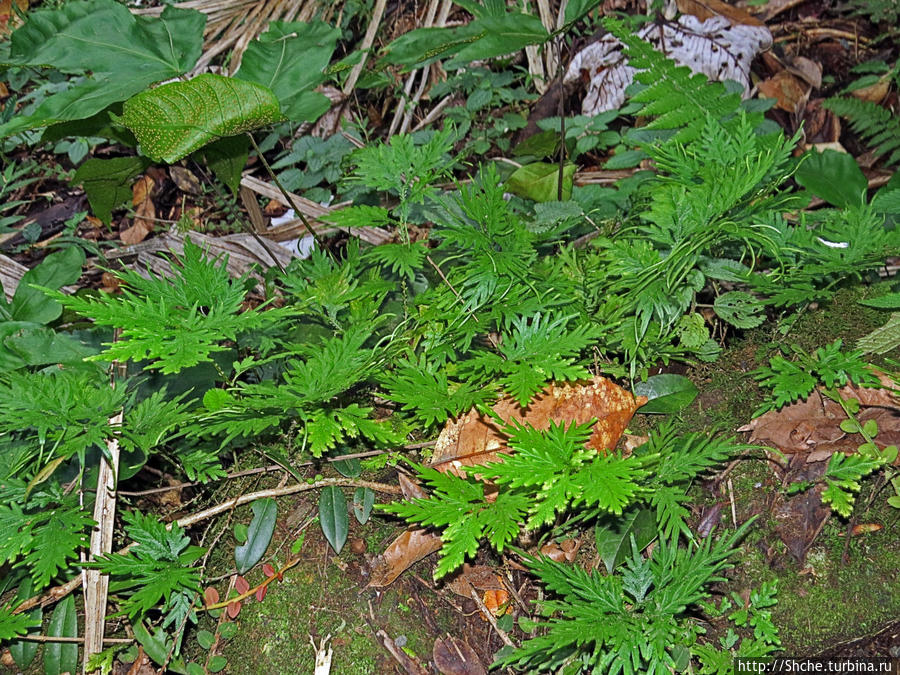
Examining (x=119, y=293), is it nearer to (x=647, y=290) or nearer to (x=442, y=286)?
(x=442, y=286)

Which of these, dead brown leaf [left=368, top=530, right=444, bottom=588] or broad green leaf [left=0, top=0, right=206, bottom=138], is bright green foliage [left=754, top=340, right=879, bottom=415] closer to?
dead brown leaf [left=368, top=530, right=444, bottom=588]

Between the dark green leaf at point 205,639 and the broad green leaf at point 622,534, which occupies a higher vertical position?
the broad green leaf at point 622,534

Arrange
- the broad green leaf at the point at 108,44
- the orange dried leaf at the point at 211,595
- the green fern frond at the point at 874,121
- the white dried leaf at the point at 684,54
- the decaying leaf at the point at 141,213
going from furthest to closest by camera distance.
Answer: the decaying leaf at the point at 141,213 → the white dried leaf at the point at 684,54 → the green fern frond at the point at 874,121 → the broad green leaf at the point at 108,44 → the orange dried leaf at the point at 211,595

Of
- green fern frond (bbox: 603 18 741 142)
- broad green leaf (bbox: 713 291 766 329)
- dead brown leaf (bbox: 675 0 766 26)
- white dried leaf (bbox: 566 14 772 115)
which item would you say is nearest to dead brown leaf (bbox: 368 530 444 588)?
broad green leaf (bbox: 713 291 766 329)

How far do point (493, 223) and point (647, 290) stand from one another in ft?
1.30

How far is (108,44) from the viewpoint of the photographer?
77.0 inches

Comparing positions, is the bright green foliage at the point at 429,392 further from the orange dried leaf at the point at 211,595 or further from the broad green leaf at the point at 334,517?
the orange dried leaf at the point at 211,595

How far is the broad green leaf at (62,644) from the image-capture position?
5.28ft

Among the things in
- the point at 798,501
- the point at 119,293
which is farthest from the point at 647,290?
the point at 119,293

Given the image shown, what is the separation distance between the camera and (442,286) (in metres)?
1.77

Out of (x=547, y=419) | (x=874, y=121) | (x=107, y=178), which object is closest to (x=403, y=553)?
(x=547, y=419)

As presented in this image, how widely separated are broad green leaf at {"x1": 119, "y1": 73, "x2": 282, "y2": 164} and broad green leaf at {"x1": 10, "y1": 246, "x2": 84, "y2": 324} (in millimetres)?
672

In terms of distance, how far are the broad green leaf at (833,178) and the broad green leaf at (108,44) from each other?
1.93 m

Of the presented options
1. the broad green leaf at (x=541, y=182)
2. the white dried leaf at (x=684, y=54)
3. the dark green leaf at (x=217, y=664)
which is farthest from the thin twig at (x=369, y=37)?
the dark green leaf at (x=217, y=664)
